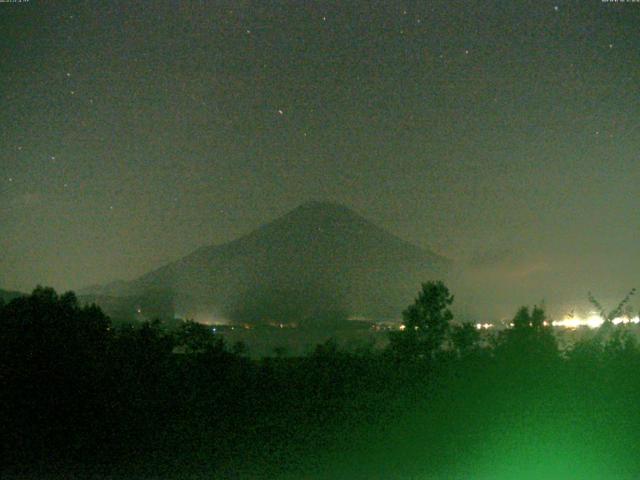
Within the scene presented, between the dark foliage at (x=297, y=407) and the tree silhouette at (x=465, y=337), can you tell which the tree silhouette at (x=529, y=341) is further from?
the tree silhouette at (x=465, y=337)

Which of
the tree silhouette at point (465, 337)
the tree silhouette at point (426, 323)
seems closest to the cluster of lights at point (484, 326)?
the tree silhouette at point (465, 337)

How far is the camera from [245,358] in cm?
1385

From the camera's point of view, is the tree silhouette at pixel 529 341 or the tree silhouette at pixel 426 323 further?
the tree silhouette at pixel 426 323

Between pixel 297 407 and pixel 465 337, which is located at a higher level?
pixel 465 337

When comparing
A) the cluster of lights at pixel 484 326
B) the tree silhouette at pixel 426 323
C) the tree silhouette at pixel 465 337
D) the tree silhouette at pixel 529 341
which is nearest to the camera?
the tree silhouette at pixel 529 341

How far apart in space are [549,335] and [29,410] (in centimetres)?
892

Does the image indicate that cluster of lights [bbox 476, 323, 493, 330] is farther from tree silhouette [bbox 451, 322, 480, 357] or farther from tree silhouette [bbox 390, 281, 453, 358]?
tree silhouette [bbox 390, 281, 453, 358]

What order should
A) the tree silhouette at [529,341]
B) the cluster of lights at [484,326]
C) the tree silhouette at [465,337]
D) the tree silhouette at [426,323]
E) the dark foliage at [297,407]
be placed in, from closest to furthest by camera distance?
the dark foliage at [297,407]
the tree silhouette at [529,341]
the tree silhouette at [465,337]
the cluster of lights at [484,326]
the tree silhouette at [426,323]

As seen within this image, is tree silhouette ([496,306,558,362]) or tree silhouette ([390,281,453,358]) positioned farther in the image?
tree silhouette ([390,281,453,358])

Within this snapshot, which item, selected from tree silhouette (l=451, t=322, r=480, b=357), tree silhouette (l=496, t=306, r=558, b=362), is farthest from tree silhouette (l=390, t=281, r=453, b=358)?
tree silhouette (l=496, t=306, r=558, b=362)

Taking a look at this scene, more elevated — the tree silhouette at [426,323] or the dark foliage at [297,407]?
the tree silhouette at [426,323]

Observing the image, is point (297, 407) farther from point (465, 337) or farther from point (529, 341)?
point (465, 337)

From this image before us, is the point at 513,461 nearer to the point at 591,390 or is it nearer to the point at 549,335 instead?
the point at 591,390

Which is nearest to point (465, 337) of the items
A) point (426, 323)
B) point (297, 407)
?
point (426, 323)
